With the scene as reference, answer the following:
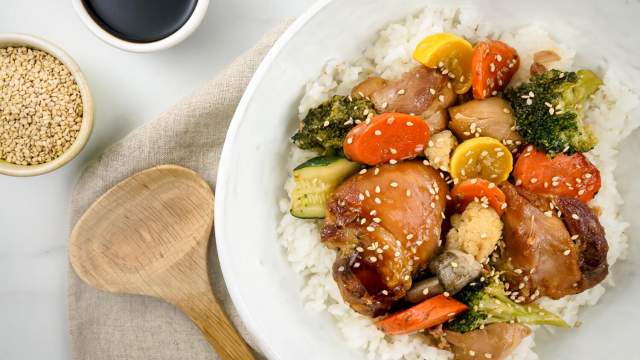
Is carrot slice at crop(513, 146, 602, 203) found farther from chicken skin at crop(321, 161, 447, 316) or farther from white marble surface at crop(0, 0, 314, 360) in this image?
white marble surface at crop(0, 0, 314, 360)

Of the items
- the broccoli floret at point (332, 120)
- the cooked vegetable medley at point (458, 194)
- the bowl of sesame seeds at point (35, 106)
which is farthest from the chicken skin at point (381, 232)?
the bowl of sesame seeds at point (35, 106)

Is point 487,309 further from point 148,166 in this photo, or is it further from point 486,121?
point 148,166

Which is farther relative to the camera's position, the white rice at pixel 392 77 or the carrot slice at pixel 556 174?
the white rice at pixel 392 77

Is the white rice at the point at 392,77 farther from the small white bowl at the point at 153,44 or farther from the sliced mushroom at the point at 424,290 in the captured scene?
the small white bowl at the point at 153,44

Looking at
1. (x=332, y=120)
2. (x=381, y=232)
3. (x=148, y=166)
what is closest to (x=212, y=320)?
(x=148, y=166)

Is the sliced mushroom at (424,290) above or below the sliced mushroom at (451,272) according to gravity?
below

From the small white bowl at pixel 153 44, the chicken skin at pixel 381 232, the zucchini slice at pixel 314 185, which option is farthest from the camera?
the small white bowl at pixel 153 44
